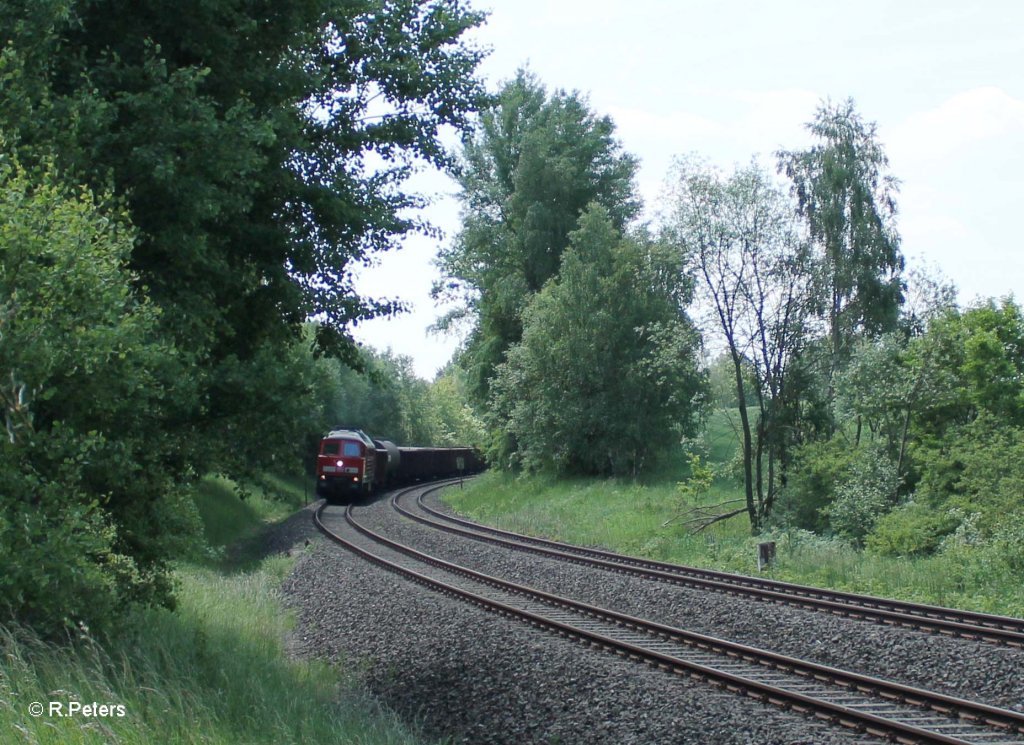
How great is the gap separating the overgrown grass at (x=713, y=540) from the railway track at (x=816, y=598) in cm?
144

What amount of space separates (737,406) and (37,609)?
22318mm

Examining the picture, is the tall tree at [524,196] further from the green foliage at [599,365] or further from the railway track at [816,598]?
the railway track at [816,598]

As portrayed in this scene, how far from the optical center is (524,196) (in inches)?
1715

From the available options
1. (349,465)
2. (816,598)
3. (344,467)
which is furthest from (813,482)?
(344,467)

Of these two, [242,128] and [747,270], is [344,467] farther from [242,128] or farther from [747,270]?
[242,128]

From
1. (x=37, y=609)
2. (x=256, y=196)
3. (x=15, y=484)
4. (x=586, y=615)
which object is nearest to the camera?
(x=15, y=484)

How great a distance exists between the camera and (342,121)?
41.1ft

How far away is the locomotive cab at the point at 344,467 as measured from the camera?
137 feet

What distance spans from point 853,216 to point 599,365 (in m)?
10.8

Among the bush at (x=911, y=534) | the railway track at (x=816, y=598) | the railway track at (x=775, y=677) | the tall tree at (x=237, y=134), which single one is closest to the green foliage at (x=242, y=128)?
the tall tree at (x=237, y=134)

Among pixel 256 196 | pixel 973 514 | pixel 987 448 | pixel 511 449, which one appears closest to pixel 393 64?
pixel 256 196

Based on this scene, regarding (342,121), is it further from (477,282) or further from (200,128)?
(477,282)

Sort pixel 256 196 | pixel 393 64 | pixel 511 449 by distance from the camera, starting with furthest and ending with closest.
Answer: pixel 511 449 < pixel 393 64 < pixel 256 196

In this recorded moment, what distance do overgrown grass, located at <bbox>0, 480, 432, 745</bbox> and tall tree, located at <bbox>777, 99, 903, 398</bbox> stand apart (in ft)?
91.6
